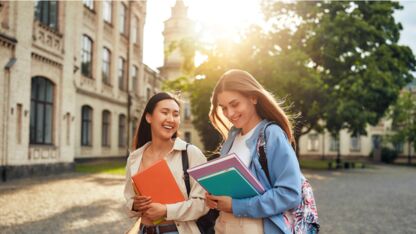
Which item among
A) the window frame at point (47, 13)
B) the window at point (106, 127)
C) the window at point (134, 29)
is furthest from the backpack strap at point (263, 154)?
the window at point (134, 29)

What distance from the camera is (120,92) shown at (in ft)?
102

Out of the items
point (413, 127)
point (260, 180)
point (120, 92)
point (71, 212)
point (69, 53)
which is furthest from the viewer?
point (413, 127)

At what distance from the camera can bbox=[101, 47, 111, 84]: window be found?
28266 mm

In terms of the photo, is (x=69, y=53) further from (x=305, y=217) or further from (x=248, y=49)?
(x=305, y=217)

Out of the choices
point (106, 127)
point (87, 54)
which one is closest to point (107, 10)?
point (87, 54)

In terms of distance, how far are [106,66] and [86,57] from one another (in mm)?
3128

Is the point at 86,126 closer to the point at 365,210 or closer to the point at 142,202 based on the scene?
the point at 365,210

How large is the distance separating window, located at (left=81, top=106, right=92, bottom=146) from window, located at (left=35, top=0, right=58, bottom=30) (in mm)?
6798

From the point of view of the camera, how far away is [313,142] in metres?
58.6

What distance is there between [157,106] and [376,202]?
10.8 meters

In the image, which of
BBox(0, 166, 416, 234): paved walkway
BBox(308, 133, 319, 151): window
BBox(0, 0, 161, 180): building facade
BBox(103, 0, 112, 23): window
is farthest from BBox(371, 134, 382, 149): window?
BBox(0, 166, 416, 234): paved walkway

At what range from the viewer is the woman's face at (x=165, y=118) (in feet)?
10.8

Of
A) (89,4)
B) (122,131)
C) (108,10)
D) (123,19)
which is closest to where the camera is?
(89,4)

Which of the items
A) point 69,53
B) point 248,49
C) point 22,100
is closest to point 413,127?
point 248,49
